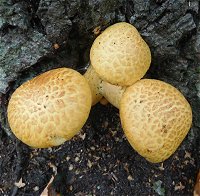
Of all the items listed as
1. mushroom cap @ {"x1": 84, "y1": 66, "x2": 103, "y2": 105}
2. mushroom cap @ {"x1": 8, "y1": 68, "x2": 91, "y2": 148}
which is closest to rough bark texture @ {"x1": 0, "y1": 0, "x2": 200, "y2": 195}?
mushroom cap @ {"x1": 84, "y1": 66, "x2": 103, "y2": 105}

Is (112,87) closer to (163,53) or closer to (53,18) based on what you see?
(163,53)

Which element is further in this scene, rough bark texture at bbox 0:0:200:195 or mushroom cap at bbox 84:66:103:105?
mushroom cap at bbox 84:66:103:105

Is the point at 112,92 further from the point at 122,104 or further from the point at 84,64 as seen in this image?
the point at 84,64

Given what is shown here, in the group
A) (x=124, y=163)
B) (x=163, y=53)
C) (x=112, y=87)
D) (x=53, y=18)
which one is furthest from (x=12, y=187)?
(x=163, y=53)

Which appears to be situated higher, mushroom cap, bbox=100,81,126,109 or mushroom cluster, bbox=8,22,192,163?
mushroom cluster, bbox=8,22,192,163

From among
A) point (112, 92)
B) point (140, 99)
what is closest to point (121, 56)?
point (140, 99)

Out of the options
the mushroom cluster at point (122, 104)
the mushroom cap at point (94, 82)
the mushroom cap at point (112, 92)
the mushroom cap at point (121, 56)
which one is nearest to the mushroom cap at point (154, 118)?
the mushroom cluster at point (122, 104)

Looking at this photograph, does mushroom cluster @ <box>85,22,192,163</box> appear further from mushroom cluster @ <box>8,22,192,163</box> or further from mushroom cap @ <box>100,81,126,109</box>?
mushroom cap @ <box>100,81,126,109</box>
